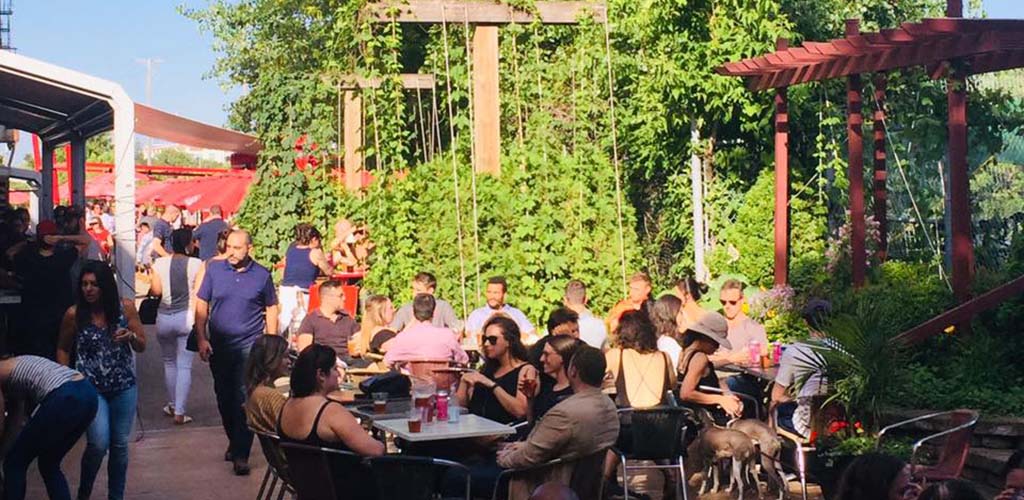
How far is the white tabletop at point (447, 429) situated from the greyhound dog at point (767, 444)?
1557 mm

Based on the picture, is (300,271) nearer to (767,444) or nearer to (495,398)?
(495,398)

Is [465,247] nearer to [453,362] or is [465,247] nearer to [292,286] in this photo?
[292,286]

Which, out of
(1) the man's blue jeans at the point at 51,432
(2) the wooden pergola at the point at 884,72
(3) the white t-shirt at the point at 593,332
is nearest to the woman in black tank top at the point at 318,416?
(1) the man's blue jeans at the point at 51,432

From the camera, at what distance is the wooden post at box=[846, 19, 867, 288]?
12.4 meters

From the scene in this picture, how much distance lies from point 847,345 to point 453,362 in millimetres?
2440

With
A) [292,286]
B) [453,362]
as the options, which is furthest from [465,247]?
[453,362]

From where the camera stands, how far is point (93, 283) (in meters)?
7.83

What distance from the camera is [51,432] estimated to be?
684 cm

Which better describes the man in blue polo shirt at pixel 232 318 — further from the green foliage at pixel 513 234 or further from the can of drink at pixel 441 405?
the green foliage at pixel 513 234

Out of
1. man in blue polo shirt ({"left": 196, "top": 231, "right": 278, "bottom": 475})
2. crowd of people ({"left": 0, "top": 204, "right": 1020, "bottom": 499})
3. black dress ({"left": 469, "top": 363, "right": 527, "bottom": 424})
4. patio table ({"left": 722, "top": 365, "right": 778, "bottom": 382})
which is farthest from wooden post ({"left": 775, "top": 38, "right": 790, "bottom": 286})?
black dress ({"left": 469, "top": 363, "right": 527, "bottom": 424})

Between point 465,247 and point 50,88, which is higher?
point 50,88

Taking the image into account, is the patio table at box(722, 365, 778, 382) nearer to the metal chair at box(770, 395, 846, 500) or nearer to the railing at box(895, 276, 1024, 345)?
the metal chair at box(770, 395, 846, 500)

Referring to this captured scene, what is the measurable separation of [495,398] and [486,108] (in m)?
7.08

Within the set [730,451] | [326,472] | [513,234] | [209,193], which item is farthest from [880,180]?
[209,193]
